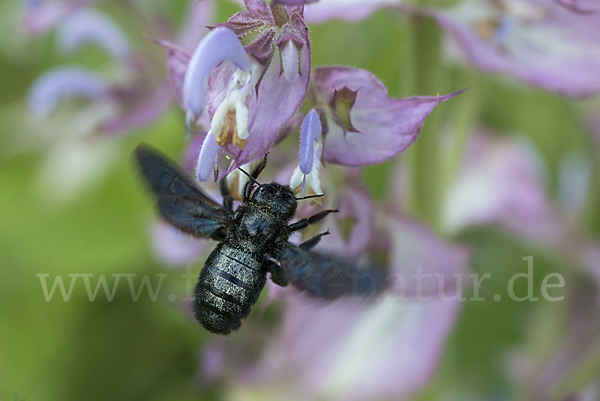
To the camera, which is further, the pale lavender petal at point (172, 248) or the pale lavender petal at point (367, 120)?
the pale lavender petal at point (172, 248)

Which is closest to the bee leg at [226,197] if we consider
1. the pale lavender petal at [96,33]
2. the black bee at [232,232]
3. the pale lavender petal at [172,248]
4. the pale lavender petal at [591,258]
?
the black bee at [232,232]

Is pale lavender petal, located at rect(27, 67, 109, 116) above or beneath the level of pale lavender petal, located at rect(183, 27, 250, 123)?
beneath

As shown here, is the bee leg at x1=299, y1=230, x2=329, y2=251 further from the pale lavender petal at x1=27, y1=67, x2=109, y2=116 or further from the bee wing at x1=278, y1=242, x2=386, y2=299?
the pale lavender petal at x1=27, y1=67, x2=109, y2=116

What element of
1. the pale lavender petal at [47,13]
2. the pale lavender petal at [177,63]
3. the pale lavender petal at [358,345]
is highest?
the pale lavender petal at [177,63]

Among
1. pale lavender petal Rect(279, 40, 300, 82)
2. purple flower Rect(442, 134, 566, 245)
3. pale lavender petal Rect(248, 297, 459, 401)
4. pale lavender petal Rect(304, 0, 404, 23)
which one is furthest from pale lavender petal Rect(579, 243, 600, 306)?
pale lavender petal Rect(279, 40, 300, 82)

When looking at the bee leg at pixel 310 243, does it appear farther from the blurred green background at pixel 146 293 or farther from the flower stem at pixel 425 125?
the blurred green background at pixel 146 293

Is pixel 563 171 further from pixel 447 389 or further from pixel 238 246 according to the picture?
pixel 238 246
